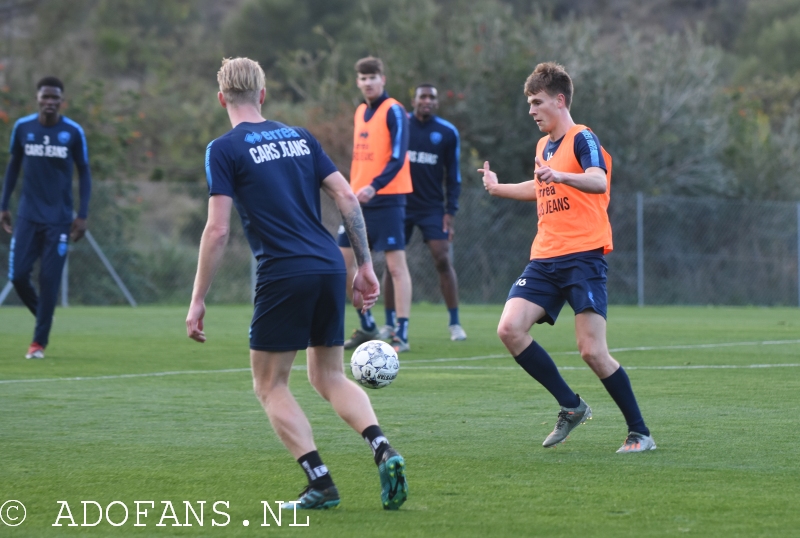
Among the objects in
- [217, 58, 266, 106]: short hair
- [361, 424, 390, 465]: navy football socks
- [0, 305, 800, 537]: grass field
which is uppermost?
[217, 58, 266, 106]: short hair

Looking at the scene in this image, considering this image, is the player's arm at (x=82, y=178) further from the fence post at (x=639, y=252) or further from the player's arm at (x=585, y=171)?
the fence post at (x=639, y=252)

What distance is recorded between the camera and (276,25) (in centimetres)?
4603

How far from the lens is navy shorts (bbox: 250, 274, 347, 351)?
446cm

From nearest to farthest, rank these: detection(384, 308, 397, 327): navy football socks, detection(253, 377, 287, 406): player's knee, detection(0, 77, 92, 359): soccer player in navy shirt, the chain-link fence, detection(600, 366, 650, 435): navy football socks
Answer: detection(253, 377, 287, 406): player's knee < detection(600, 366, 650, 435): navy football socks < detection(0, 77, 92, 359): soccer player in navy shirt < detection(384, 308, 397, 327): navy football socks < the chain-link fence

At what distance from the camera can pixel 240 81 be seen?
15.0 ft

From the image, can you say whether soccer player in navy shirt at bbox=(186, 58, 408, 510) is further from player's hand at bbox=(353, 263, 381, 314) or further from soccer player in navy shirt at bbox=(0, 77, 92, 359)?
soccer player in navy shirt at bbox=(0, 77, 92, 359)

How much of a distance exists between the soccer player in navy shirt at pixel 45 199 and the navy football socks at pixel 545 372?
17.0ft

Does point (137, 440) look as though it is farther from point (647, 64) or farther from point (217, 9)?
point (217, 9)

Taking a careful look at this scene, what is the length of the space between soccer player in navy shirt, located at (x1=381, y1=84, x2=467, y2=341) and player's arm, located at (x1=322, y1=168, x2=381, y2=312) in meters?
6.62

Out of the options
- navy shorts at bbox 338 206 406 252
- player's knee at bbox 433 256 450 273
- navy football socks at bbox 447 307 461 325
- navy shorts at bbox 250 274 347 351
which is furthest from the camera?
navy football socks at bbox 447 307 461 325

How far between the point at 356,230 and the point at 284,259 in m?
0.35

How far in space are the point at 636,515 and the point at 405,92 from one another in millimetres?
20670

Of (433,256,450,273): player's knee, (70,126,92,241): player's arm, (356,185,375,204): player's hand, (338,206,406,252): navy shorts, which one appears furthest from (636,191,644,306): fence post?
(70,126,92,241): player's arm

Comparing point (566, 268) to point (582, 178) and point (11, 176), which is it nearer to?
point (582, 178)
